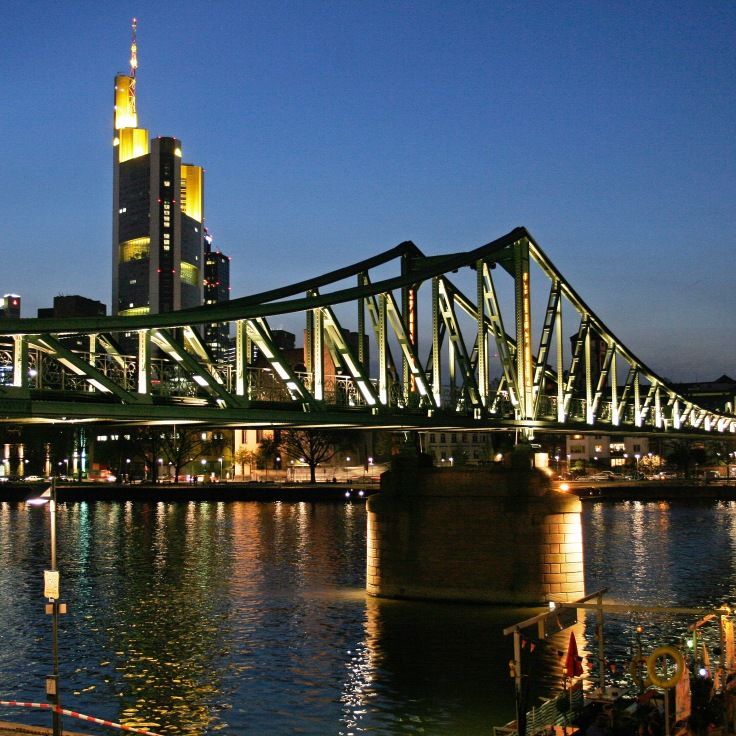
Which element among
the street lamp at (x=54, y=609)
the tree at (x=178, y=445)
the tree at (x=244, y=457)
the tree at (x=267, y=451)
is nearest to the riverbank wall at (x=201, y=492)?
the tree at (x=178, y=445)

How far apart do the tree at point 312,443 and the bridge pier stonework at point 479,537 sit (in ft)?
301

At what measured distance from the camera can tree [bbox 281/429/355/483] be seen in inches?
5480

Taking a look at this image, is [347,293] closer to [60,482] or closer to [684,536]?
[684,536]

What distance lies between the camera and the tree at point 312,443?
139200mm

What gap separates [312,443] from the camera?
140 m

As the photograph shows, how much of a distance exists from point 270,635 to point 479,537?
898 centimetres

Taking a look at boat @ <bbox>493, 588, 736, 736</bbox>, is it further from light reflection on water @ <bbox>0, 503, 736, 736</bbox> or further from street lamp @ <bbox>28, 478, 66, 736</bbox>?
street lamp @ <bbox>28, 478, 66, 736</bbox>

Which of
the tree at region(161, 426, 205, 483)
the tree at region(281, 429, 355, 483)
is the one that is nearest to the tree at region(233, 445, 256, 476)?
the tree at region(161, 426, 205, 483)

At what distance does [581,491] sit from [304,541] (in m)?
62.2

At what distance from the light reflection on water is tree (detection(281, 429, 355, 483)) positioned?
6253cm

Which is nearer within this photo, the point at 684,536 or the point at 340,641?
the point at 340,641

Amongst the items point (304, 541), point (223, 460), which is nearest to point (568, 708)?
point (304, 541)

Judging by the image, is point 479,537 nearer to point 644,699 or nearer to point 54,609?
point 644,699

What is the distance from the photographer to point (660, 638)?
37719mm
